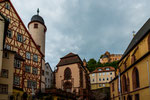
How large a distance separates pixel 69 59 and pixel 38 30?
1327 centimetres

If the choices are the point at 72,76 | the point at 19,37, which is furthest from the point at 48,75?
the point at 19,37

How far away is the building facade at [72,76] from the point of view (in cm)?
4459

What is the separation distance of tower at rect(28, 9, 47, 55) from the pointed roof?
9942 millimetres

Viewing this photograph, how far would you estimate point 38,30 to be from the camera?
40.1 meters

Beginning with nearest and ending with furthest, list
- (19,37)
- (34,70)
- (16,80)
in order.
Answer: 1. (16,80)
2. (19,37)
3. (34,70)

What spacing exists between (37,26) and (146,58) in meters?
25.1

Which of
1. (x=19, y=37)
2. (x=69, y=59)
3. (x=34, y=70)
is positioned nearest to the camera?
(x=19, y=37)

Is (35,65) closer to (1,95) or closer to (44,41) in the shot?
(44,41)

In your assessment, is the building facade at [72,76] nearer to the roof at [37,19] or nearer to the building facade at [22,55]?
the building facade at [22,55]

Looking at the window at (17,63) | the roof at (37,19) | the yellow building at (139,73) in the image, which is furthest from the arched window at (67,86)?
the window at (17,63)

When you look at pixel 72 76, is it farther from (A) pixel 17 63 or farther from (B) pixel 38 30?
(A) pixel 17 63

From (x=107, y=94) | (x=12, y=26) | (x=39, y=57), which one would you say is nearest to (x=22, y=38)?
(x=12, y=26)

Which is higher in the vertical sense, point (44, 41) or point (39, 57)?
point (44, 41)

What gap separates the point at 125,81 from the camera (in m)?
35.6
